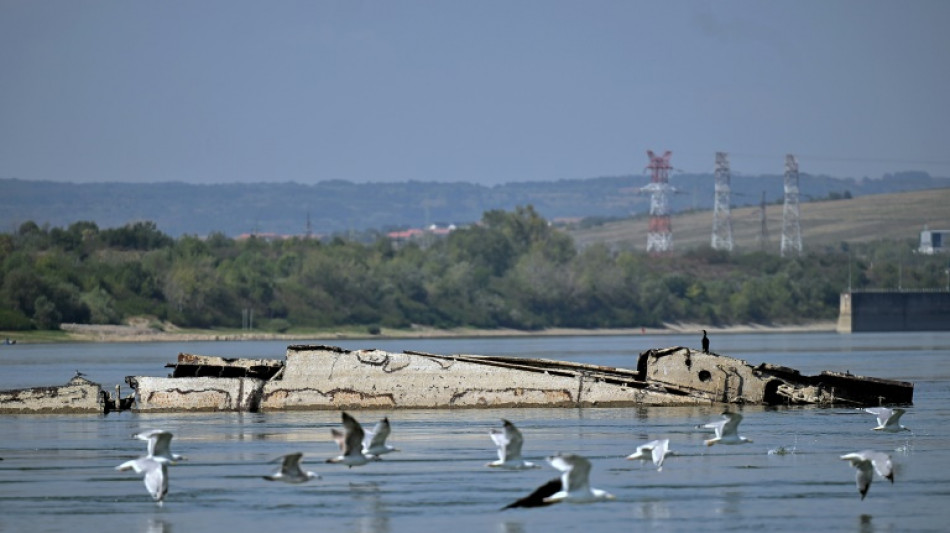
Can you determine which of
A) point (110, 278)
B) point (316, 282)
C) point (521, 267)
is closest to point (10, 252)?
point (110, 278)

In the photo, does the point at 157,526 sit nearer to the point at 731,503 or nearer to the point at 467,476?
the point at 467,476

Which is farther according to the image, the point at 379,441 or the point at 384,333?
the point at 384,333

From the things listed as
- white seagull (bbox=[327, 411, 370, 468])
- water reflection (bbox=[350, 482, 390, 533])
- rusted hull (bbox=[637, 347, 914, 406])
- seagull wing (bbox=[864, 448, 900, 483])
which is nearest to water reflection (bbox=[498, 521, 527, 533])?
water reflection (bbox=[350, 482, 390, 533])

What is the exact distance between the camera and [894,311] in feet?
565

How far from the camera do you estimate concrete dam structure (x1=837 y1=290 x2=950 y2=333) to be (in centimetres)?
16962

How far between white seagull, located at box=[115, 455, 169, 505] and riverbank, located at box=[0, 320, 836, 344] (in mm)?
105890

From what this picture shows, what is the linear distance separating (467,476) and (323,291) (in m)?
139

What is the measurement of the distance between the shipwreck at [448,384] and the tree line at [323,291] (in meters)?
95.6

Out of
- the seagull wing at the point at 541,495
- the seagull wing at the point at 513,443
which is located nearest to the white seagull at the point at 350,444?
the seagull wing at the point at 513,443

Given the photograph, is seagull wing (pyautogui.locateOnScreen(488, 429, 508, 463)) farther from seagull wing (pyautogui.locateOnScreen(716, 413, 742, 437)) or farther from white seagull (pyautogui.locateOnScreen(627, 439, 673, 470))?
seagull wing (pyautogui.locateOnScreen(716, 413, 742, 437))

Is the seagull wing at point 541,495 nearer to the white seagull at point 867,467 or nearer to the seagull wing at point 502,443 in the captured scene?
the seagull wing at point 502,443

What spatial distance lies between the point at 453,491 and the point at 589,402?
15.1m

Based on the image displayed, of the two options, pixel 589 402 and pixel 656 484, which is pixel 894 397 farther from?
pixel 656 484

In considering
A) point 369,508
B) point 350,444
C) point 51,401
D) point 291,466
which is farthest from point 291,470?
point 51,401
